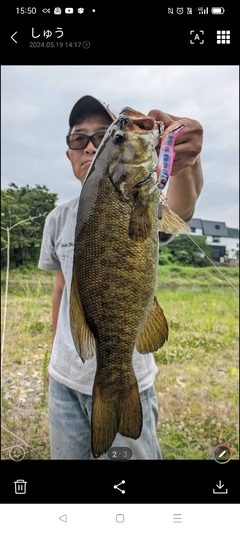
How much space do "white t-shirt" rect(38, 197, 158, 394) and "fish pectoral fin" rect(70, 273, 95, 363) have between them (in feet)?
1.01

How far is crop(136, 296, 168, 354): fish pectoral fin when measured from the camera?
676mm

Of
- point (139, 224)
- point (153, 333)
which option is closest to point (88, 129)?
point (139, 224)

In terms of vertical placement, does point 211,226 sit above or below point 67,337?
above

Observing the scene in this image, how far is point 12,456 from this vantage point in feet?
3.40

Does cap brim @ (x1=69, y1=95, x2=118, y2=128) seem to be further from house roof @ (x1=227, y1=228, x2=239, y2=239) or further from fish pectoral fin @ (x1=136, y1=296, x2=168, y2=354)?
house roof @ (x1=227, y1=228, x2=239, y2=239)

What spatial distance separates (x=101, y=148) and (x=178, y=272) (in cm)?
66

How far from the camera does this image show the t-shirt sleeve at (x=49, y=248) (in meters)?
1.06

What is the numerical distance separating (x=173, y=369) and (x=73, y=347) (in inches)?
31.1

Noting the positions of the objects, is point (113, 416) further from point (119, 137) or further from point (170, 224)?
point (119, 137)

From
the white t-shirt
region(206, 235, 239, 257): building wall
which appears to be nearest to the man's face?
the white t-shirt

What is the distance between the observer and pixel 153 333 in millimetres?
681

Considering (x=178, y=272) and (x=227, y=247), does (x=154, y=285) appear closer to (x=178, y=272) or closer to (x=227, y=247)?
(x=178, y=272)

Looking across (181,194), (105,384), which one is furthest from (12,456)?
(181,194)
